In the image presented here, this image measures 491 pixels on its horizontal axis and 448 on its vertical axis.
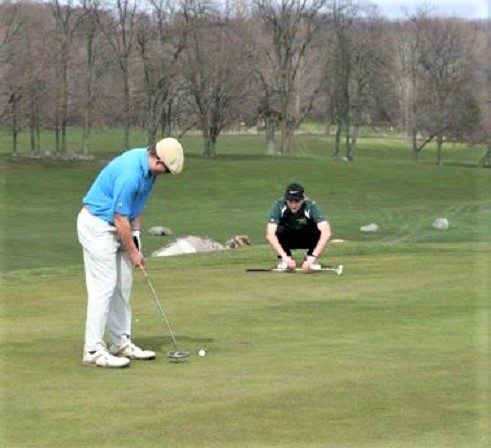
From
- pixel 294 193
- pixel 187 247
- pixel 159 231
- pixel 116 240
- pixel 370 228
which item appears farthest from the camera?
pixel 370 228

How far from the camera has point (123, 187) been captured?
9.26m

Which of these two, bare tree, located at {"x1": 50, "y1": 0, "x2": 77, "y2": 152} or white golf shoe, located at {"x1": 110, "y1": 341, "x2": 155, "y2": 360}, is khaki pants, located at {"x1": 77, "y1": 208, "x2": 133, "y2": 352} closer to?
white golf shoe, located at {"x1": 110, "y1": 341, "x2": 155, "y2": 360}

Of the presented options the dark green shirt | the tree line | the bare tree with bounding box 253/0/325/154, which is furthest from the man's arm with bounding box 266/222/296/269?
the bare tree with bounding box 253/0/325/154

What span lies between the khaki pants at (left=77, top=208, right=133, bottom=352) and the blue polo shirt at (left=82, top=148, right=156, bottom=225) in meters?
0.11

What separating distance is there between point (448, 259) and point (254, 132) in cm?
9477

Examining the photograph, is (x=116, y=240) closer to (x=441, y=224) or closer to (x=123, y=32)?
(x=441, y=224)

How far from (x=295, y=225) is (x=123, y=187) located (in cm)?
716

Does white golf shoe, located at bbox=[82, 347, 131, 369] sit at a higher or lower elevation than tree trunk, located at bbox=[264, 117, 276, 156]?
higher

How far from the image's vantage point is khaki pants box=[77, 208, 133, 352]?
9406mm

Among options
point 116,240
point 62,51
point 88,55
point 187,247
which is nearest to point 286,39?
point 88,55

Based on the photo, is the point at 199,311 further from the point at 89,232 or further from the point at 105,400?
the point at 105,400

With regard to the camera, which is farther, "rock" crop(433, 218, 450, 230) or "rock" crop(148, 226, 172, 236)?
"rock" crop(433, 218, 450, 230)

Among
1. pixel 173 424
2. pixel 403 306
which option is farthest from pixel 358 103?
pixel 173 424

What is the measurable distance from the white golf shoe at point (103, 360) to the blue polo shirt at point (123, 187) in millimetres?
1088
